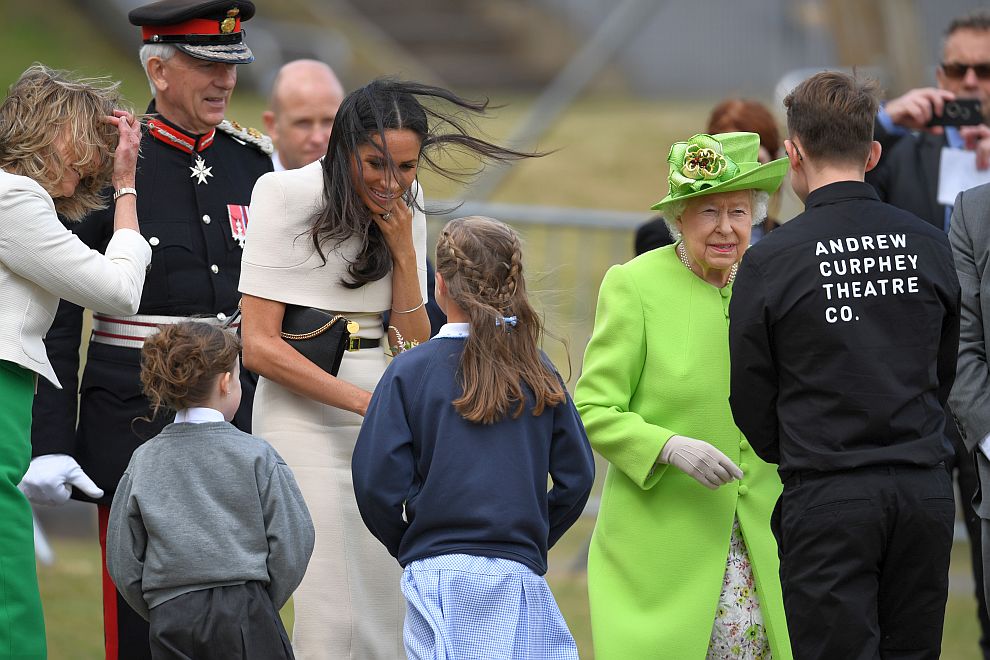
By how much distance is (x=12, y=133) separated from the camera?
13.0ft

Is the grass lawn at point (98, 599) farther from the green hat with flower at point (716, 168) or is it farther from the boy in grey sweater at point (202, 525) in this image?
the green hat with flower at point (716, 168)

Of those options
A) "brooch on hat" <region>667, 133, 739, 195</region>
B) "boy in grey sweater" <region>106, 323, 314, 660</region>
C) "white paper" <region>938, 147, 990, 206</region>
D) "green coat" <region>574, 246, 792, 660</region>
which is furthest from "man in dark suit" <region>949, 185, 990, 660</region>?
"boy in grey sweater" <region>106, 323, 314, 660</region>

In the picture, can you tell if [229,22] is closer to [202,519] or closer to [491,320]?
[491,320]

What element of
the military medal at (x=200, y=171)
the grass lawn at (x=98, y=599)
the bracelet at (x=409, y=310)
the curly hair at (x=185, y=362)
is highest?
the military medal at (x=200, y=171)

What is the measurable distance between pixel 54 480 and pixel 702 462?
6.09 ft

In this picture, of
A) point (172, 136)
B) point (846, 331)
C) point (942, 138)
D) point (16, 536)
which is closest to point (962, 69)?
point (942, 138)

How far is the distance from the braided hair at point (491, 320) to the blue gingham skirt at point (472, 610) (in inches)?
14.4

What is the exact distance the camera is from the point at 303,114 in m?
5.98

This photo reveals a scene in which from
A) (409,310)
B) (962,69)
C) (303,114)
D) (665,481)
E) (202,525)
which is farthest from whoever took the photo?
(303,114)

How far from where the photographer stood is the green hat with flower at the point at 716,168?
162 inches

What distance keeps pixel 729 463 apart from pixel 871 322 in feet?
1.67

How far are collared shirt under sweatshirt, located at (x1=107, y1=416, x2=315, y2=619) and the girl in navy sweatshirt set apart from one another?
0.76 feet

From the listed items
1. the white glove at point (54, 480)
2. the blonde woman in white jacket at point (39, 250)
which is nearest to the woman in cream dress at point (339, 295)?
the blonde woman in white jacket at point (39, 250)

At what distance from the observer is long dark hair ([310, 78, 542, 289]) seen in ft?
13.6
